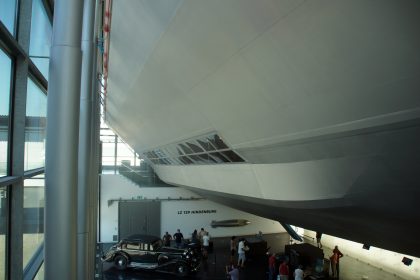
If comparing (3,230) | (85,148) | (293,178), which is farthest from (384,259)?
(3,230)

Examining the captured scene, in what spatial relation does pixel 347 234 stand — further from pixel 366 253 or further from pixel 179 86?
pixel 366 253

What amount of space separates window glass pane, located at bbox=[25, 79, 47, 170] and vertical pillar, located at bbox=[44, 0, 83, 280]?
4.38 m

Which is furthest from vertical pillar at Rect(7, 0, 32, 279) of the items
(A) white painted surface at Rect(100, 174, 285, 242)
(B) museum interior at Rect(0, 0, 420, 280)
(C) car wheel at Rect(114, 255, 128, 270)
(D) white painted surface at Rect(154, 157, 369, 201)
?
(A) white painted surface at Rect(100, 174, 285, 242)

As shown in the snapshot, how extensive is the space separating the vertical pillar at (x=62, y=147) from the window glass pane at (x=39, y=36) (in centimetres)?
438

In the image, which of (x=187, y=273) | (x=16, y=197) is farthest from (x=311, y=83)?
(x=187, y=273)

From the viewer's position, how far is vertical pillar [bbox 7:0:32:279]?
4.38 m

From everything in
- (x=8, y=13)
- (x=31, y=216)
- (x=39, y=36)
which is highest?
(x=39, y=36)

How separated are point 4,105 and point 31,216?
11.8ft

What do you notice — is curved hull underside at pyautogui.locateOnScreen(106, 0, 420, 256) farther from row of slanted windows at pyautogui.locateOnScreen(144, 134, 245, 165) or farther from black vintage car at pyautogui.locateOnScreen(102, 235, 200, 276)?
black vintage car at pyautogui.locateOnScreen(102, 235, 200, 276)

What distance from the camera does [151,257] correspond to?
1415 cm

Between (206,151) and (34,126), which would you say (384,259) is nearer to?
(206,151)

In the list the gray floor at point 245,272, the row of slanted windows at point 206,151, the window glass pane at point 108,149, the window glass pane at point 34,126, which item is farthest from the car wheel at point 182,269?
the window glass pane at point 108,149

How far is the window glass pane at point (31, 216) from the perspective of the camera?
21.7 feet

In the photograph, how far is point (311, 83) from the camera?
392cm
